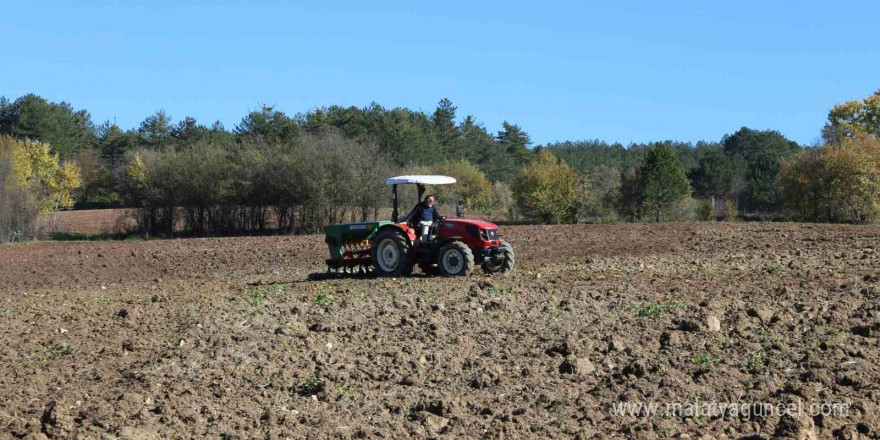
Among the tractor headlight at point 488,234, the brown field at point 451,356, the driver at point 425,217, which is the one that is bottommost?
the brown field at point 451,356

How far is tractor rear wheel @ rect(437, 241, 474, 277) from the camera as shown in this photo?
50.8 feet

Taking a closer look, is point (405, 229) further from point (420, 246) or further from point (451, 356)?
point (451, 356)

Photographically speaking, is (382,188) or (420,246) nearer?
(420,246)

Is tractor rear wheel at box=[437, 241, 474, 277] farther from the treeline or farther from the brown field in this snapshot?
the treeline

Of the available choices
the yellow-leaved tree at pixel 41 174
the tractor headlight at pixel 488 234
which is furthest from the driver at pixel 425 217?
the yellow-leaved tree at pixel 41 174

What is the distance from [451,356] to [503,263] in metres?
7.12

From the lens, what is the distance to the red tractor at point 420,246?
51.2ft

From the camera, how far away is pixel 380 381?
27.9 feet

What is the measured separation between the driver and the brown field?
872 millimetres

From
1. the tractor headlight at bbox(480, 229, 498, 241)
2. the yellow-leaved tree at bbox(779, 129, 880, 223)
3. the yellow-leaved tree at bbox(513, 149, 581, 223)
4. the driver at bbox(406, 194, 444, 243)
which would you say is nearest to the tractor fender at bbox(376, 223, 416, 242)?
the driver at bbox(406, 194, 444, 243)

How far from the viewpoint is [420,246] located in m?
16.1

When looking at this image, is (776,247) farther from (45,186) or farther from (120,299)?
(45,186)

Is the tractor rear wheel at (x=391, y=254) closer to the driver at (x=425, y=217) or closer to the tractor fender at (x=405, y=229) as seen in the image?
the tractor fender at (x=405, y=229)

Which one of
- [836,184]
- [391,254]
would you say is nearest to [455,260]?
[391,254]
